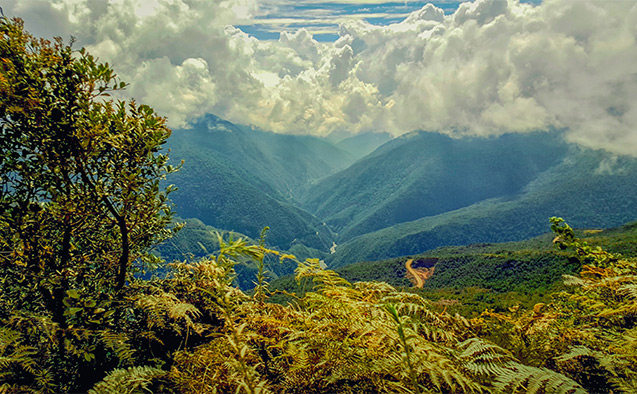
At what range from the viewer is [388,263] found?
536 feet

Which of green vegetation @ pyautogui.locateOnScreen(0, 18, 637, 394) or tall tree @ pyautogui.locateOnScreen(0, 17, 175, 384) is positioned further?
tall tree @ pyautogui.locateOnScreen(0, 17, 175, 384)

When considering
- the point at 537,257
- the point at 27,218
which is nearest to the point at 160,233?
the point at 27,218

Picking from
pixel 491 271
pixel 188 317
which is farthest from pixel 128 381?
pixel 491 271

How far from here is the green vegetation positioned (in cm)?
221

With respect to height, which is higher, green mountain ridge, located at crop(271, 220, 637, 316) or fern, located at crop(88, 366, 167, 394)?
fern, located at crop(88, 366, 167, 394)

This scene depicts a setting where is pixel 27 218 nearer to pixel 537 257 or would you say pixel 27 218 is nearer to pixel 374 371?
pixel 374 371

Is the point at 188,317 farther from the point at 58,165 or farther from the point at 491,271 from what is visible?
the point at 491,271

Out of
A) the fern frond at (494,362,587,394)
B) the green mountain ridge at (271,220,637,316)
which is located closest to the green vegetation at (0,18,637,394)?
the fern frond at (494,362,587,394)

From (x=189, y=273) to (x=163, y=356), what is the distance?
1.05 meters

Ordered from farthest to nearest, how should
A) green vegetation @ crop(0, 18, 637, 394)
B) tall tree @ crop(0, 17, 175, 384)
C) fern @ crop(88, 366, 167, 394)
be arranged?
tall tree @ crop(0, 17, 175, 384)
fern @ crop(88, 366, 167, 394)
green vegetation @ crop(0, 18, 637, 394)

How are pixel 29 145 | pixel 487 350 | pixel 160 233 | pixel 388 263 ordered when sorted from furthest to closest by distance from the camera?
pixel 388 263 < pixel 160 233 < pixel 29 145 < pixel 487 350

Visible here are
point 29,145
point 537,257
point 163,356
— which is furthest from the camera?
point 537,257

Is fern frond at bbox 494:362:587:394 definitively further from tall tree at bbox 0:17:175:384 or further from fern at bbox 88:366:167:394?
tall tree at bbox 0:17:175:384

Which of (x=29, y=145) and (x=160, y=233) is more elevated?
(x=29, y=145)
